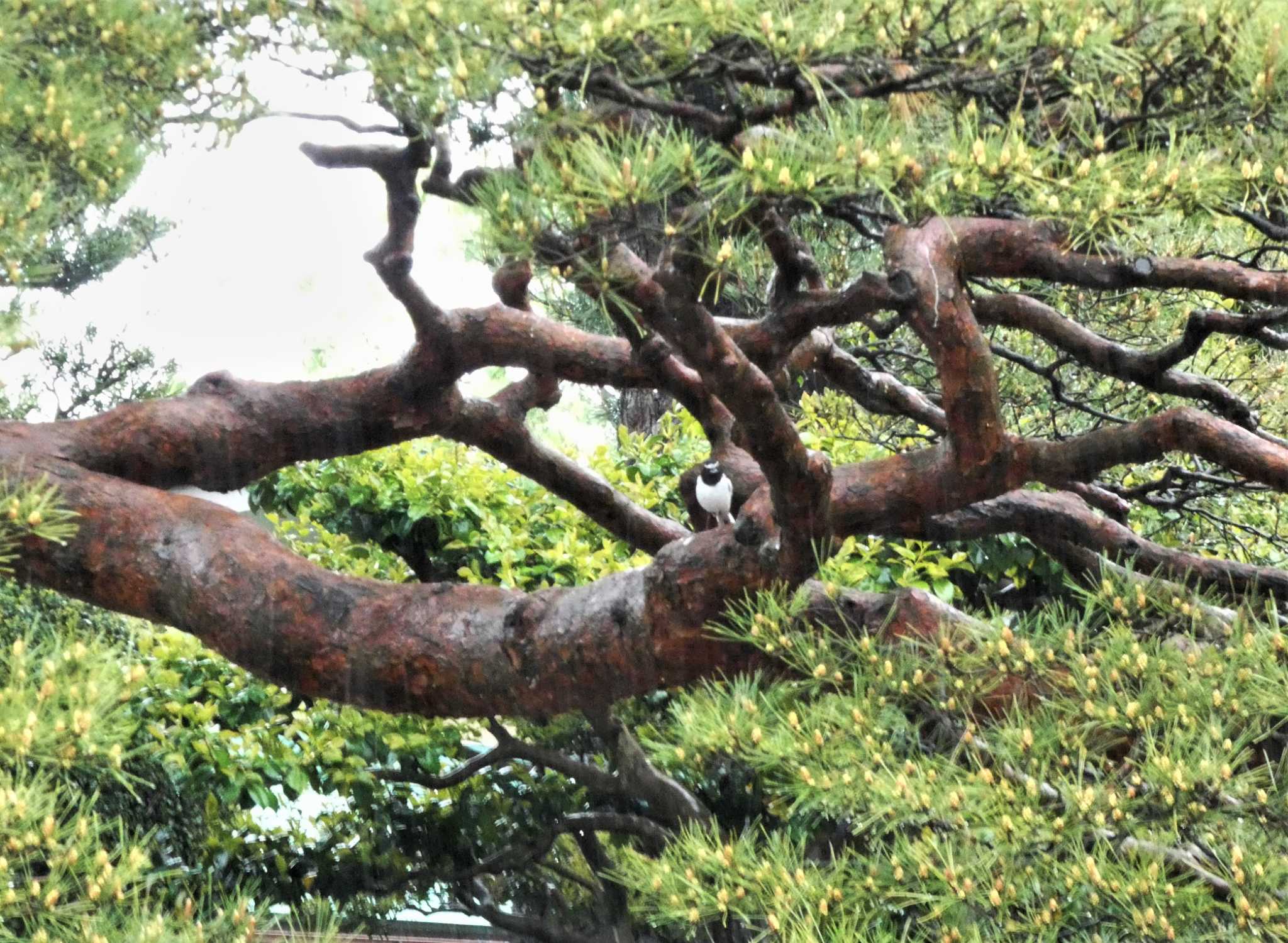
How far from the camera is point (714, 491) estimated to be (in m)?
1.92

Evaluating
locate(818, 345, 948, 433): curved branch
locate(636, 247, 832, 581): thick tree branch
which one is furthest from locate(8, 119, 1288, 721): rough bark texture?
locate(818, 345, 948, 433): curved branch

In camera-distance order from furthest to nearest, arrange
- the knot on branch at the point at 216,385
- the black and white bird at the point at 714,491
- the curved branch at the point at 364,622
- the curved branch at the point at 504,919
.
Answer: the curved branch at the point at 504,919 < the knot on branch at the point at 216,385 < the black and white bird at the point at 714,491 < the curved branch at the point at 364,622

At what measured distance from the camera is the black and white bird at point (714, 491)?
6.28 feet

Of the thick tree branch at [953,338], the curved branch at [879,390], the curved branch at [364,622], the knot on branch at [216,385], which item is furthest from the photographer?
the curved branch at [879,390]

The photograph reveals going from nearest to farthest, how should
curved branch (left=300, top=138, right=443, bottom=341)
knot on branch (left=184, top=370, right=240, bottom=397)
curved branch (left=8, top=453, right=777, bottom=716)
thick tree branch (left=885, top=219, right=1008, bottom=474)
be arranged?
thick tree branch (left=885, top=219, right=1008, bottom=474) < curved branch (left=300, top=138, right=443, bottom=341) < curved branch (left=8, top=453, right=777, bottom=716) < knot on branch (left=184, top=370, right=240, bottom=397)

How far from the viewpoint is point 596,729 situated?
229cm

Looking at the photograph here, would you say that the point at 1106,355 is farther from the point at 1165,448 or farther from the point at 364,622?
the point at 364,622

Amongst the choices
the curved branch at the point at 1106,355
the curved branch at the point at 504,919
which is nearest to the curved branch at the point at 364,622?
the curved branch at the point at 1106,355

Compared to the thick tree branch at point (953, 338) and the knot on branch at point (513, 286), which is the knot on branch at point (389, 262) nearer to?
the knot on branch at point (513, 286)

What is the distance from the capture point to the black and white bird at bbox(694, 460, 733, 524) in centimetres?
191

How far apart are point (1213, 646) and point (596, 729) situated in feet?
3.75

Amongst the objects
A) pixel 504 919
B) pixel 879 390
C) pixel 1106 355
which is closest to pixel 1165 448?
pixel 1106 355

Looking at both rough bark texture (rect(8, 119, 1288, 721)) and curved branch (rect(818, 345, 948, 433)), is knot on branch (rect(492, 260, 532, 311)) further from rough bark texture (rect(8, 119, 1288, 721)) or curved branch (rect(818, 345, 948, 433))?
curved branch (rect(818, 345, 948, 433))

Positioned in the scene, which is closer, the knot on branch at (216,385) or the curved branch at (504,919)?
the knot on branch at (216,385)
